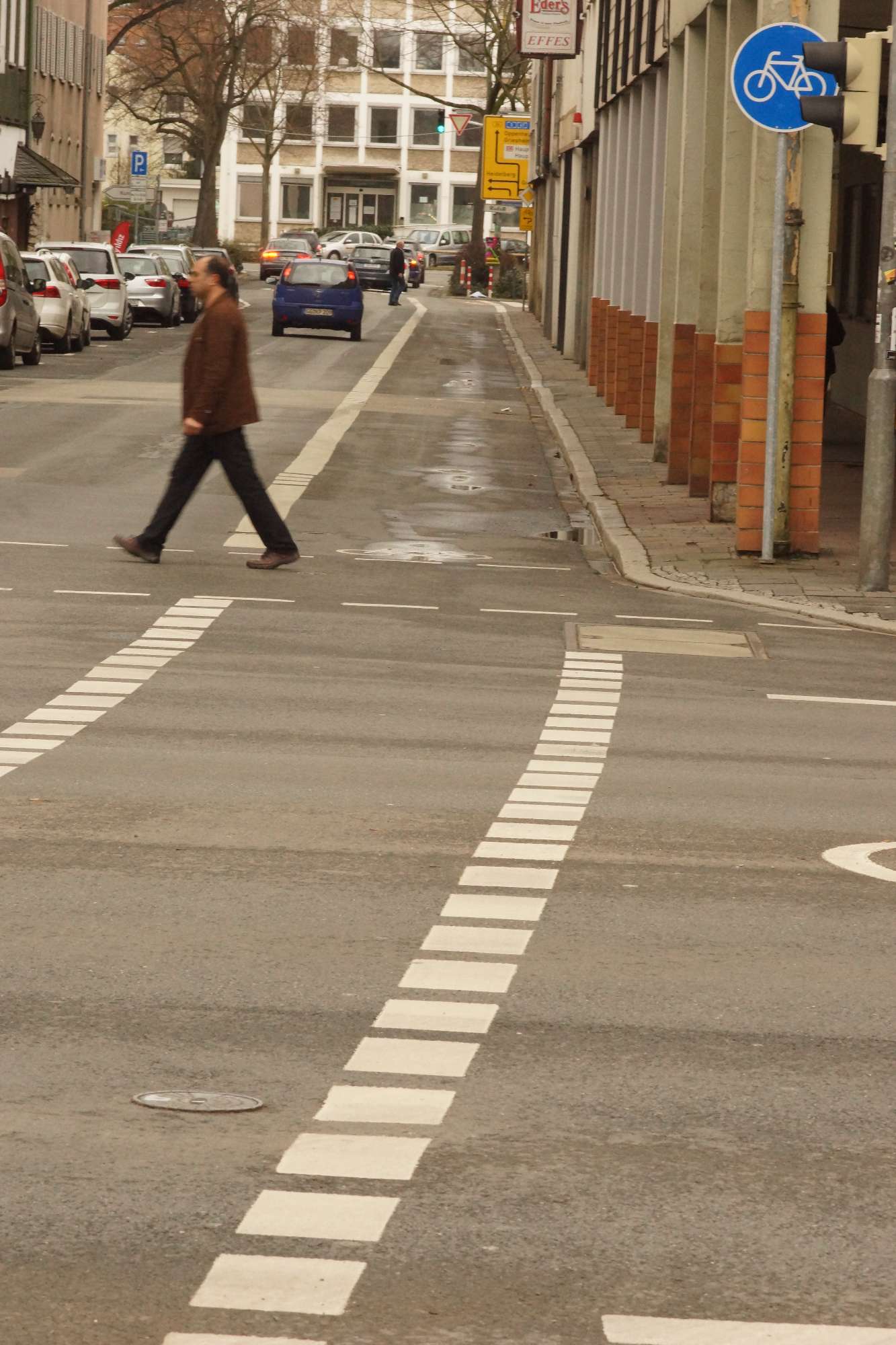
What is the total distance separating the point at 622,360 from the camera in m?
34.0

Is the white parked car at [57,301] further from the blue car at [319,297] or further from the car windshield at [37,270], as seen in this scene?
the blue car at [319,297]

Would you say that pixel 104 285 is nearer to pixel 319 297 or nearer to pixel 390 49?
pixel 319 297

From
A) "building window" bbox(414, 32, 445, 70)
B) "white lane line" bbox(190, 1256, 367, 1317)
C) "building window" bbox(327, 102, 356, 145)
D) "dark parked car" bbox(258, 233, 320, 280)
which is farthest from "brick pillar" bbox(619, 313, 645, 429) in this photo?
"building window" bbox(327, 102, 356, 145)

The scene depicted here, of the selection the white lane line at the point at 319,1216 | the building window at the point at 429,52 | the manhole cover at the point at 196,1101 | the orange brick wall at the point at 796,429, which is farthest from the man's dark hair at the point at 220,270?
the building window at the point at 429,52

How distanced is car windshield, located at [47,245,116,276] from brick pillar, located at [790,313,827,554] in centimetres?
3503

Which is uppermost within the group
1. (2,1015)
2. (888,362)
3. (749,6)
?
(749,6)

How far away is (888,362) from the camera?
15.5 meters

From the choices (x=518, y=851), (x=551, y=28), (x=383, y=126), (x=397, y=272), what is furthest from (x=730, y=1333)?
(x=383, y=126)

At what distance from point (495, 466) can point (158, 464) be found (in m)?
4.04

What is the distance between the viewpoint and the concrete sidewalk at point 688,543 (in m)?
15.6

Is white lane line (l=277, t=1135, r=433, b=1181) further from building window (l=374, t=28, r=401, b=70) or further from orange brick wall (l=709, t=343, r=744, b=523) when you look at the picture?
building window (l=374, t=28, r=401, b=70)

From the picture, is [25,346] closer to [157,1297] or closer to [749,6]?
[749,6]

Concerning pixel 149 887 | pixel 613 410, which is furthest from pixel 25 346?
pixel 149 887

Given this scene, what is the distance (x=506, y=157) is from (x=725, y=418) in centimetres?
5654
